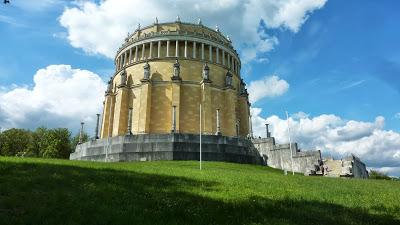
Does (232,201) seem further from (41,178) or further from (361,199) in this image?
(41,178)

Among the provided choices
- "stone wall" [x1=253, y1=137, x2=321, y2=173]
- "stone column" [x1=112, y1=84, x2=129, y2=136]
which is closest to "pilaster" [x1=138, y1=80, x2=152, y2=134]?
"stone column" [x1=112, y1=84, x2=129, y2=136]

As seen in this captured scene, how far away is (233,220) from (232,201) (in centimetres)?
216

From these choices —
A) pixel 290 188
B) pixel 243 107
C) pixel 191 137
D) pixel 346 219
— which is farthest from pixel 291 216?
pixel 243 107

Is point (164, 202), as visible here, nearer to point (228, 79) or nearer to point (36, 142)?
point (228, 79)

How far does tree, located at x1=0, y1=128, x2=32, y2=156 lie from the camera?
67500mm

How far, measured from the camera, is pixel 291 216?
432 inches

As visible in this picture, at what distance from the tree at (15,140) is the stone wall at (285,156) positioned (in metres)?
46.6

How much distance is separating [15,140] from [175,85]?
35902 millimetres

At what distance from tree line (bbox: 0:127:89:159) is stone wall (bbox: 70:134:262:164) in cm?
2944

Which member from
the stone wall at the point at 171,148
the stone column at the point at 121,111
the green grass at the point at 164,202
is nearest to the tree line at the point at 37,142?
the stone column at the point at 121,111

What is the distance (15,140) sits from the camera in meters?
69.0

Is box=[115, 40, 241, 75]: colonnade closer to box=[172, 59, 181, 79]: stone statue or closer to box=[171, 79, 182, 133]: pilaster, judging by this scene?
box=[172, 59, 181, 79]: stone statue

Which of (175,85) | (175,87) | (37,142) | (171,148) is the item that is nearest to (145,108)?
(175,87)

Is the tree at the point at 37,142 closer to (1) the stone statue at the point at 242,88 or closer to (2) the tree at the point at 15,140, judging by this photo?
(2) the tree at the point at 15,140
